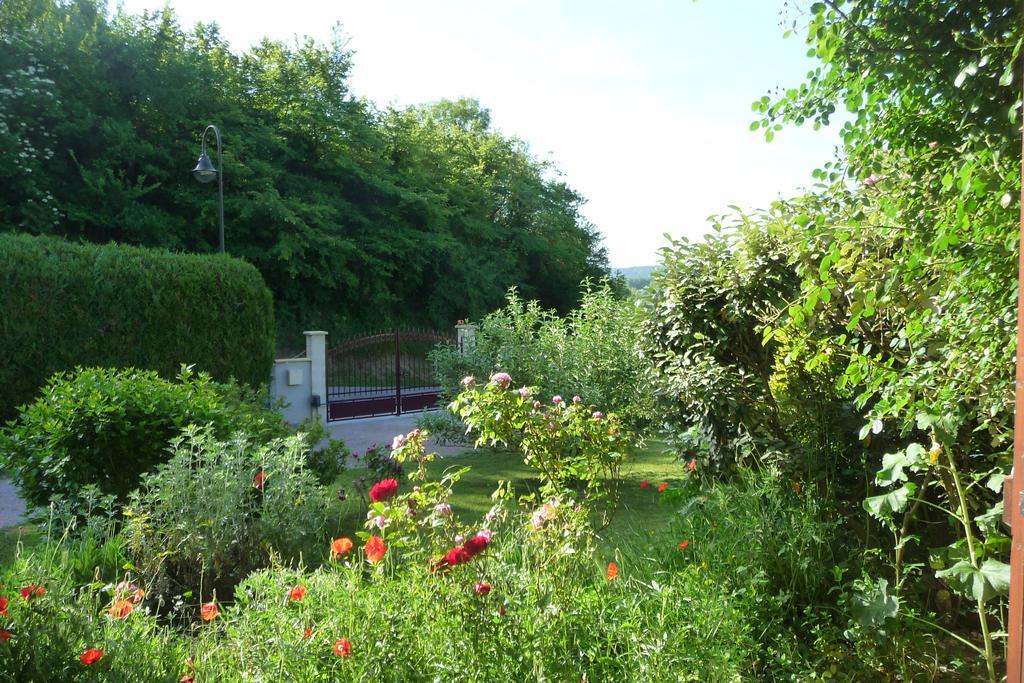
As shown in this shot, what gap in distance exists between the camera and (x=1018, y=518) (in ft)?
5.22

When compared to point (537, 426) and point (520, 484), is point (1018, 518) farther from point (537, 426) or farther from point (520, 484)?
point (520, 484)

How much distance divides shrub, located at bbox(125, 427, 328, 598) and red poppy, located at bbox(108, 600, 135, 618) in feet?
3.32

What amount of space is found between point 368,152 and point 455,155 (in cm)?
840

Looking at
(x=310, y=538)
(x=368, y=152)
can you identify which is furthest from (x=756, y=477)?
(x=368, y=152)

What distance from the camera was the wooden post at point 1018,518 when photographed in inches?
61.5

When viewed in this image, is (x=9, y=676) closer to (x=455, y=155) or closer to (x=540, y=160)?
(x=455, y=155)

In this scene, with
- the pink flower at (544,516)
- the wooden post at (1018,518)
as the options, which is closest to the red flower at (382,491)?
the pink flower at (544,516)

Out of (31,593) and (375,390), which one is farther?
(375,390)

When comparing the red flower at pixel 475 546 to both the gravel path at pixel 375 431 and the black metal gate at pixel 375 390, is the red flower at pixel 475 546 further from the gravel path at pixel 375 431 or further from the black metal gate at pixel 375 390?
the black metal gate at pixel 375 390

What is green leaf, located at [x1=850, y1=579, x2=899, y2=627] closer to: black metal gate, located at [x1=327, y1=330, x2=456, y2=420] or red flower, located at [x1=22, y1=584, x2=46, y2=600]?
red flower, located at [x1=22, y1=584, x2=46, y2=600]

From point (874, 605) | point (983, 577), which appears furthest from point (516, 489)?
point (983, 577)

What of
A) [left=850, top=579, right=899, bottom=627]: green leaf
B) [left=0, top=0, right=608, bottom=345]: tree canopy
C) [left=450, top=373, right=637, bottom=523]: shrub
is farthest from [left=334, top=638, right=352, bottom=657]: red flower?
[left=0, top=0, right=608, bottom=345]: tree canopy

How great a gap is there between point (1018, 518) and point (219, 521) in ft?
12.5

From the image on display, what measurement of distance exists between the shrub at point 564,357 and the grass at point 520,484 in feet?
2.06
